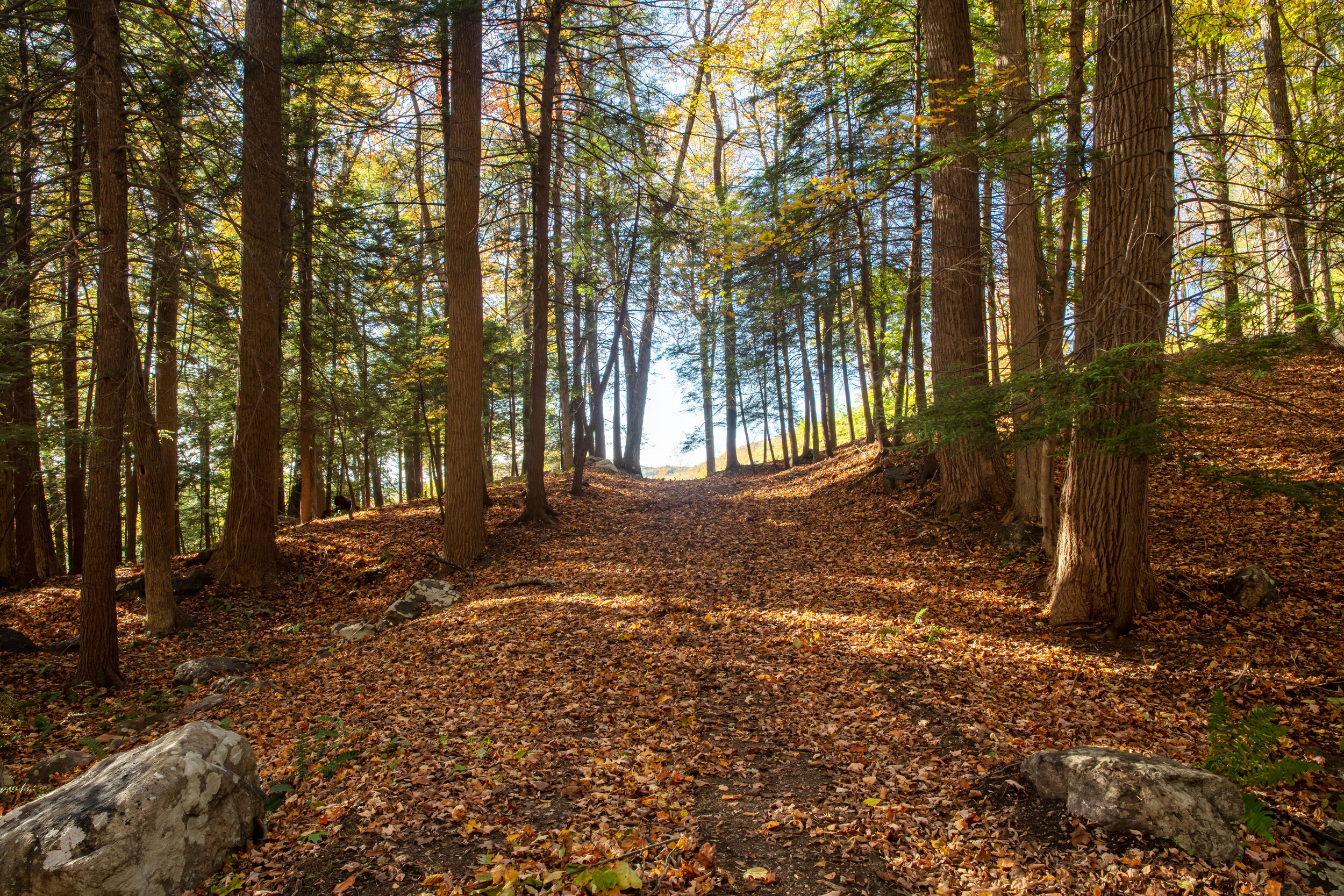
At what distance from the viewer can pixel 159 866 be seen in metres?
3.20

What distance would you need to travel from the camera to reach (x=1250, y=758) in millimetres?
3650

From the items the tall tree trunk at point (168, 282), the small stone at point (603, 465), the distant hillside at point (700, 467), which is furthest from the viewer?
the distant hillside at point (700, 467)

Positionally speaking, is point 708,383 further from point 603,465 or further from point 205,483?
point 205,483

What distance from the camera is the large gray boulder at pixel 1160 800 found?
3252 millimetres

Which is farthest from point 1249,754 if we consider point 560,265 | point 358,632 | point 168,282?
point 560,265

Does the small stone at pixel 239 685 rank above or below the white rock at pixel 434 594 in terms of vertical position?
below

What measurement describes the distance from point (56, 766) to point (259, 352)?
6.96 m

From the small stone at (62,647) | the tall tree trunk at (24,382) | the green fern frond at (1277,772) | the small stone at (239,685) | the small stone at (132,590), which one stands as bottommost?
the small stone at (239,685)

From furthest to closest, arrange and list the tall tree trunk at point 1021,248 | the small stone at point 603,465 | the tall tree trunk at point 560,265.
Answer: the small stone at point 603,465 < the tall tree trunk at point 560,265 < the tall tree trunk at point 1021,248

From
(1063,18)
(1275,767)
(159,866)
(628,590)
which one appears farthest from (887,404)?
(159,866)

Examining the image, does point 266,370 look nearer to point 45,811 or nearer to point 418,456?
point 45,811

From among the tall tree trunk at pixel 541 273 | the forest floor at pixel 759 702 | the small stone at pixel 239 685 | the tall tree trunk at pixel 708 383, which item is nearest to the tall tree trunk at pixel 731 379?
the tall tree trunk at pixel 708 383

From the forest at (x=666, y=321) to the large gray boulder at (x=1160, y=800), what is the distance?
0.12 m

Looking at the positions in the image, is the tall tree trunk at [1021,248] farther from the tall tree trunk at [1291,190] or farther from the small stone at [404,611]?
the small stone at [404,611]
